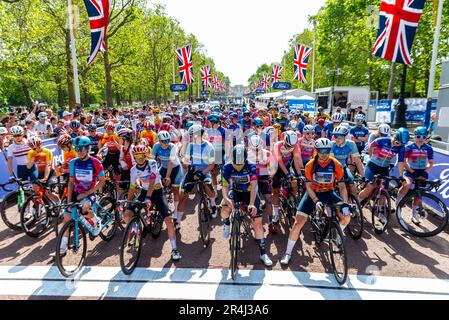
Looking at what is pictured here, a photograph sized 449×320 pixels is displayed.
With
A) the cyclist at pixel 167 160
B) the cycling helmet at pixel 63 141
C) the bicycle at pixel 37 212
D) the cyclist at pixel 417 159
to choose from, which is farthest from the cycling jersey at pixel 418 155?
the bicycle at pixel 37 212

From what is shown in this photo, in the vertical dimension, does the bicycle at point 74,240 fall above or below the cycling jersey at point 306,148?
below

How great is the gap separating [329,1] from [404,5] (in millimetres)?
28998

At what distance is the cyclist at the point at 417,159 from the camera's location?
6645 mm

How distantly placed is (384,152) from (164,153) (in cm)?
508

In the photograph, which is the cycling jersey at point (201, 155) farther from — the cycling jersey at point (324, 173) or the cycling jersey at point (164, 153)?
the cycling jersey at point (324, 173)

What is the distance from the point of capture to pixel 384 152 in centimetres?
683

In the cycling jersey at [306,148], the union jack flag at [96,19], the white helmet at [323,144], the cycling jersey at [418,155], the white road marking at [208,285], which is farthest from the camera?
the union jack flag at [96,19]

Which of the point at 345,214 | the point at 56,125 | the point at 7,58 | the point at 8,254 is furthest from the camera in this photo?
the point at 7,58

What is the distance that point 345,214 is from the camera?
493cm

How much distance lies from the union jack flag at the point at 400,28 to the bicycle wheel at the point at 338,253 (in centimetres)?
1141

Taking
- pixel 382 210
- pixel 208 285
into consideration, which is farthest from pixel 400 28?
pixel 208 285

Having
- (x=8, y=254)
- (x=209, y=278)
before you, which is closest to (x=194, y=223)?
(x=209, y=278)
